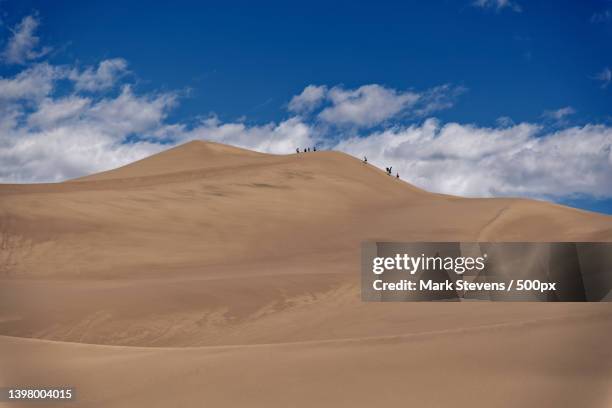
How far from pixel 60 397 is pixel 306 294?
37.4ft

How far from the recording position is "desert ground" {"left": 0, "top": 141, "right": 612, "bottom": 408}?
7.23 metres

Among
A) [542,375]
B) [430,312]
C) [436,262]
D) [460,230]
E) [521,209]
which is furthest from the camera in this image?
[521,209]

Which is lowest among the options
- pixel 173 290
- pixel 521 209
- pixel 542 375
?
pixel 542 375

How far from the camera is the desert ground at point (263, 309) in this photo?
23.7ft

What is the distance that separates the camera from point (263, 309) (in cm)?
1684

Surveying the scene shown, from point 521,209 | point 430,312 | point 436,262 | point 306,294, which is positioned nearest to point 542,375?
point 430,312

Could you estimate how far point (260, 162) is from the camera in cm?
4928

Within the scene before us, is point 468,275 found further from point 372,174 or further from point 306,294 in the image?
point 372,174

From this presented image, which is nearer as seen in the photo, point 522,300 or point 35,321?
point 522,300

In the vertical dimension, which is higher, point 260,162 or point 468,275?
point 260,162

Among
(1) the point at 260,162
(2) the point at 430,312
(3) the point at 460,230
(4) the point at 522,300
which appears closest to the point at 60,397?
(2) the point at 430,312

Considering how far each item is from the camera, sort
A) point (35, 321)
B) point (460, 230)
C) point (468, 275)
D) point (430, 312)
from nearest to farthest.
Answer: point (430, 312)
point (35, 321)
point (468, 275)
point (460, 230)

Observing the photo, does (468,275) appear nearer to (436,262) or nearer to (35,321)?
(436,262)

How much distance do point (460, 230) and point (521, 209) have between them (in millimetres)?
6467
